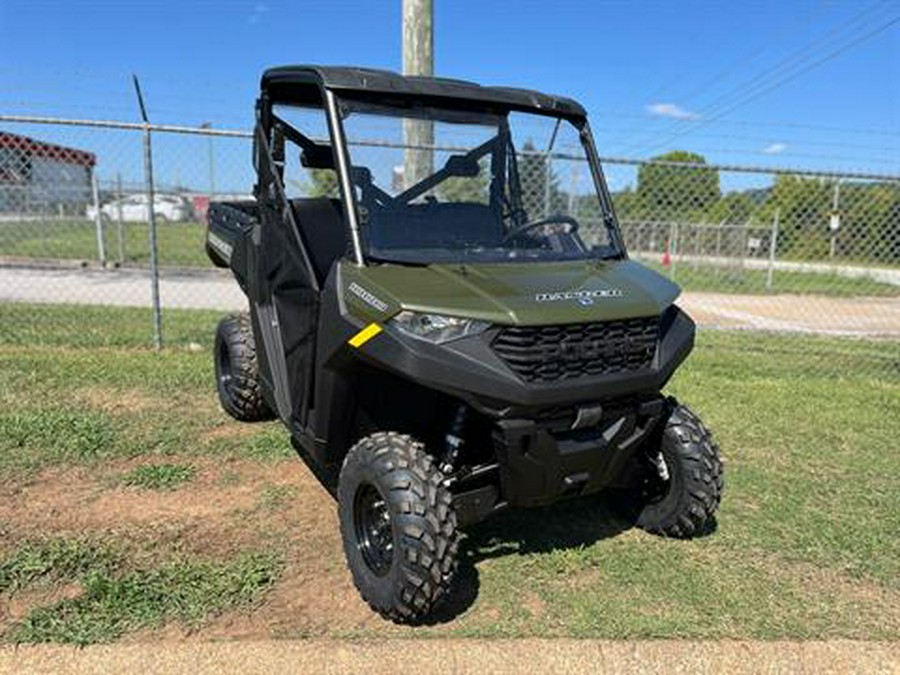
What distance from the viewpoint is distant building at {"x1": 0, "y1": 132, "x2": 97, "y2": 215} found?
1350 centimetres

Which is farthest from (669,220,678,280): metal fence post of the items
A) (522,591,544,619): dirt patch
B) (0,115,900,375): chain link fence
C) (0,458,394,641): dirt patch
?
(522,591,544,619): dirt patch

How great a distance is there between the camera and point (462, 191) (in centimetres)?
386

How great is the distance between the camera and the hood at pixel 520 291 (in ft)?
9.44

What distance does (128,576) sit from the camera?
3.29 m

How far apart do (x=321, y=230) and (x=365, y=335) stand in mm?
971

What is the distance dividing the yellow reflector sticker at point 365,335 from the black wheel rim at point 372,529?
2.01ft

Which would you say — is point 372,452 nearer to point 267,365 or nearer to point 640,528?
point 267,365

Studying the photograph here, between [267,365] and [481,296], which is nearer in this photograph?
[481,296]

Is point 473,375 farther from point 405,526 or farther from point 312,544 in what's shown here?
point 312,544

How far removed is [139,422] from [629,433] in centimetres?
355

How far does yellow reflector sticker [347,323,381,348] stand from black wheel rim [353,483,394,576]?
2.01 feet

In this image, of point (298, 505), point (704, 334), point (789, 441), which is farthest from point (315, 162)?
point (704, 334)

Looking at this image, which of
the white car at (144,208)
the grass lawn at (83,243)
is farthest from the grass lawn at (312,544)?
the grass lawn at (83,243)

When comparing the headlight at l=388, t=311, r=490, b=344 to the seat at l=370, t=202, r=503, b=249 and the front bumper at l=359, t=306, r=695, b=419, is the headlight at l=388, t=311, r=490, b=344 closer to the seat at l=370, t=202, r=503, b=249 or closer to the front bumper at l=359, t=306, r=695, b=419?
the front bumper at l=359, t=306, r=695, b=419
